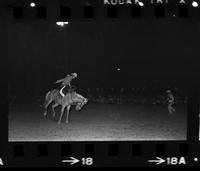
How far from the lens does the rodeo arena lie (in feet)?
15.0

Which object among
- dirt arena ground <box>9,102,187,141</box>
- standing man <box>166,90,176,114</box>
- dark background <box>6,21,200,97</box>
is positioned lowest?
dirt arena ground <box>9,102,187,141</box>

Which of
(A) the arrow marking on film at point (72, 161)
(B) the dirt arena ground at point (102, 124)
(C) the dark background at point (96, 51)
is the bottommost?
(A) the arrow marking on film at point (72, 161)

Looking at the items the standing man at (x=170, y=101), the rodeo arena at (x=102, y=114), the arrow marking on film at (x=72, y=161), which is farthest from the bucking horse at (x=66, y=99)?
the standing man at (x=170, y=101)

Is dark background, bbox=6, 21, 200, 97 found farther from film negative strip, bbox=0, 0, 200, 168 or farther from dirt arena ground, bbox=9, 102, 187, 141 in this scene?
dirt arena ground, bbox=9, 102, 187, 141

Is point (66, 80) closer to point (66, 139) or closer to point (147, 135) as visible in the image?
point (66, 139)

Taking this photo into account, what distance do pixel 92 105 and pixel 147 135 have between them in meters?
0.57

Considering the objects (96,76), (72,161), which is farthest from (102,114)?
(72,161)

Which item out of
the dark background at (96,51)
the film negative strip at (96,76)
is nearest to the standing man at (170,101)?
the film negative strip at (96,76)

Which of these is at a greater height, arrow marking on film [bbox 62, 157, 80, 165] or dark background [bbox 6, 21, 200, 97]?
dark background [bbox 6, 21, 200, 97]

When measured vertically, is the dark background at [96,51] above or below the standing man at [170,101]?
above

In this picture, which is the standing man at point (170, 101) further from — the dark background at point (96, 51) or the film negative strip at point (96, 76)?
the dark background at point (96, 51)

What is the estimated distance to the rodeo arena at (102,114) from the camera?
180 inches

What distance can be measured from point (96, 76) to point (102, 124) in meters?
0.43

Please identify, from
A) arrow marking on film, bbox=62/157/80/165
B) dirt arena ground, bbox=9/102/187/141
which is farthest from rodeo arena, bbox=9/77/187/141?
arrow marking on film, bbox=62/157/80/165
